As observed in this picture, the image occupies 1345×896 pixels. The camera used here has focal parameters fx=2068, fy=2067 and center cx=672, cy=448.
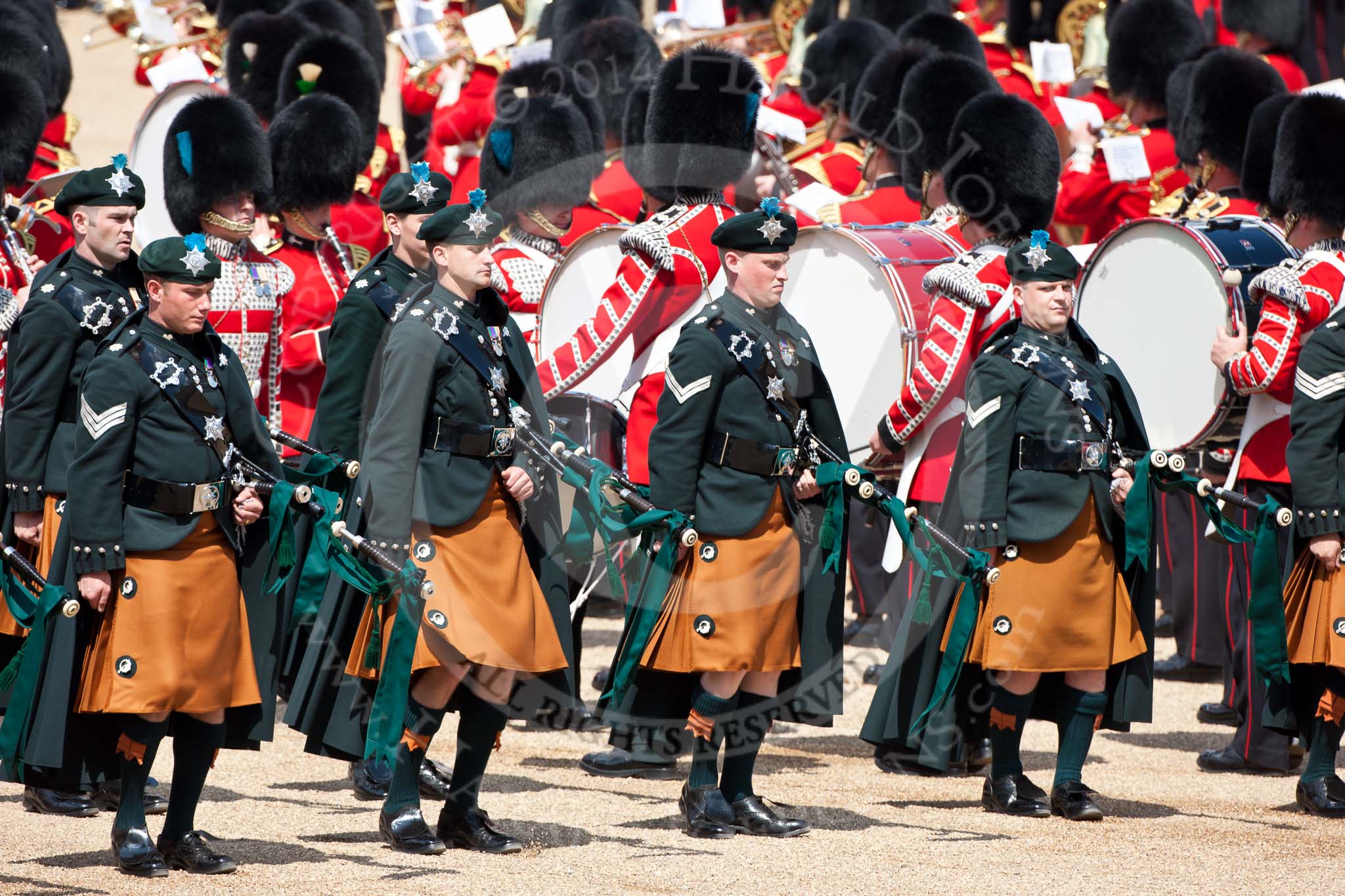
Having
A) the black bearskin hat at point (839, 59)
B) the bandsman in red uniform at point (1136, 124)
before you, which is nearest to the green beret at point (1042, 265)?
the bandsman in red uniform at point (1136, 124)

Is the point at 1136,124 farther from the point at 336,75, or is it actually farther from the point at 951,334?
the point at 951,334

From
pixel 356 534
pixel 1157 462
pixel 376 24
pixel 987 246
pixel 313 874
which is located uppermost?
pixel 376 24

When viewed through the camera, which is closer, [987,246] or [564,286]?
[987,246]

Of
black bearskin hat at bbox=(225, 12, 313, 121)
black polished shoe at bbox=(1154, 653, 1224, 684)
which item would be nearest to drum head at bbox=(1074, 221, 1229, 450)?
black polished shoe at bbox=(1154, 653, 1224, 684)

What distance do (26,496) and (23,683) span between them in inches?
30.6

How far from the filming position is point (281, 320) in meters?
6.57

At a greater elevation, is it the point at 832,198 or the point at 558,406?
the point at 832,198

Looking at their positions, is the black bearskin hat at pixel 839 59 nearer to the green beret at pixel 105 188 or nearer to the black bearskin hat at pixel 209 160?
the black bearskin hat at pixel 209 160

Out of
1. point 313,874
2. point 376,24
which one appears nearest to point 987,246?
point 313,874

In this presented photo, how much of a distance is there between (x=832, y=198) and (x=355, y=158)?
1773mm

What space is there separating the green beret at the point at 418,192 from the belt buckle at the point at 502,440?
101 centimetres

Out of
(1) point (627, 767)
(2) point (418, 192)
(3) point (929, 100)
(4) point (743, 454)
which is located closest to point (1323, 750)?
(4) point (743, 454)

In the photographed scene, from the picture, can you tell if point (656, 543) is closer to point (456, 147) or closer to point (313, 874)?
point (313, 874)

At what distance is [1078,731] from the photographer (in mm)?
5398
